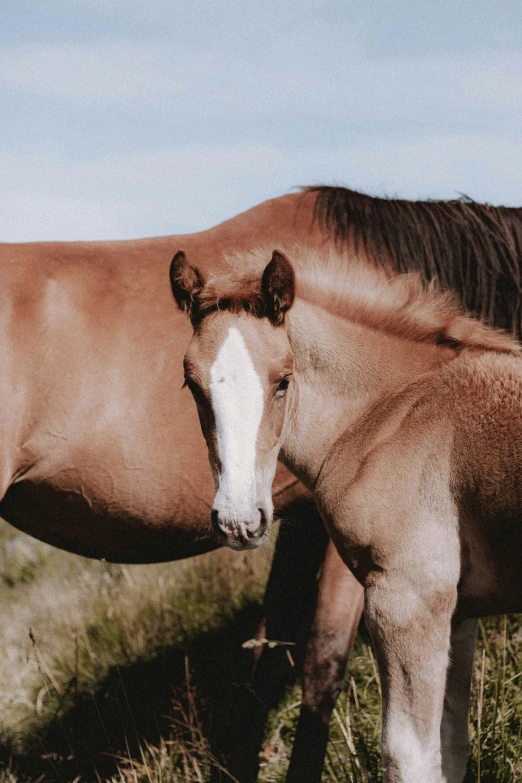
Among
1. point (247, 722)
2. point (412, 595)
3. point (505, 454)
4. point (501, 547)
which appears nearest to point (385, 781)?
point (412, 595)

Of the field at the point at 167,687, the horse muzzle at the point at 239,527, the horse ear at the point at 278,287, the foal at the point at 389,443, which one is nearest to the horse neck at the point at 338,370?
the foal at the point at 389,443

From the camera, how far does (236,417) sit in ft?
8.21

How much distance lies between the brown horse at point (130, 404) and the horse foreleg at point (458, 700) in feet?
2.14

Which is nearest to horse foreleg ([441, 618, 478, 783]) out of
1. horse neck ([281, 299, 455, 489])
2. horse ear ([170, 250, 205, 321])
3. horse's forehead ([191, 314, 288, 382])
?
horse neck ([281, 299, 455, 489])

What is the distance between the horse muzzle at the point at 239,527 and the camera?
241 cm

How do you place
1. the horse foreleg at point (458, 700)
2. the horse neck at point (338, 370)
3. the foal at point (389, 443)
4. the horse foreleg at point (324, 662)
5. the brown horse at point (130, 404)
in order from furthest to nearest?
the brown horse at point (130, 404)
the horse foreleg at point (324, 662)
the horse neck at point (338, 370)
the horse foreleg at point (458, 700)
the foal at point (389, 443)

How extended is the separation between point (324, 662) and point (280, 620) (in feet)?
2.34

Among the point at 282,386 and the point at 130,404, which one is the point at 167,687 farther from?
the point at 282,386

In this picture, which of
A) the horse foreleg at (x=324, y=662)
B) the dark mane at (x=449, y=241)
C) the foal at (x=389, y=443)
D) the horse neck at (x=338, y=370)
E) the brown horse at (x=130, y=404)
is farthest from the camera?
the dark mane at (x=449, y=241)

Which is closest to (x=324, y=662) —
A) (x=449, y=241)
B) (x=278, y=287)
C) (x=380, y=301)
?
(x=380, y=301)

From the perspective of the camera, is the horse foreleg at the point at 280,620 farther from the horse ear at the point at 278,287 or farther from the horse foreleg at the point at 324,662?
the horse ear at the point at 278,287

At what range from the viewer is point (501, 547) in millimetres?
2523

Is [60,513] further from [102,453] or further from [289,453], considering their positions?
[289,453]

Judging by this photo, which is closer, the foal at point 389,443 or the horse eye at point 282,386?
the foal at point 389,443
